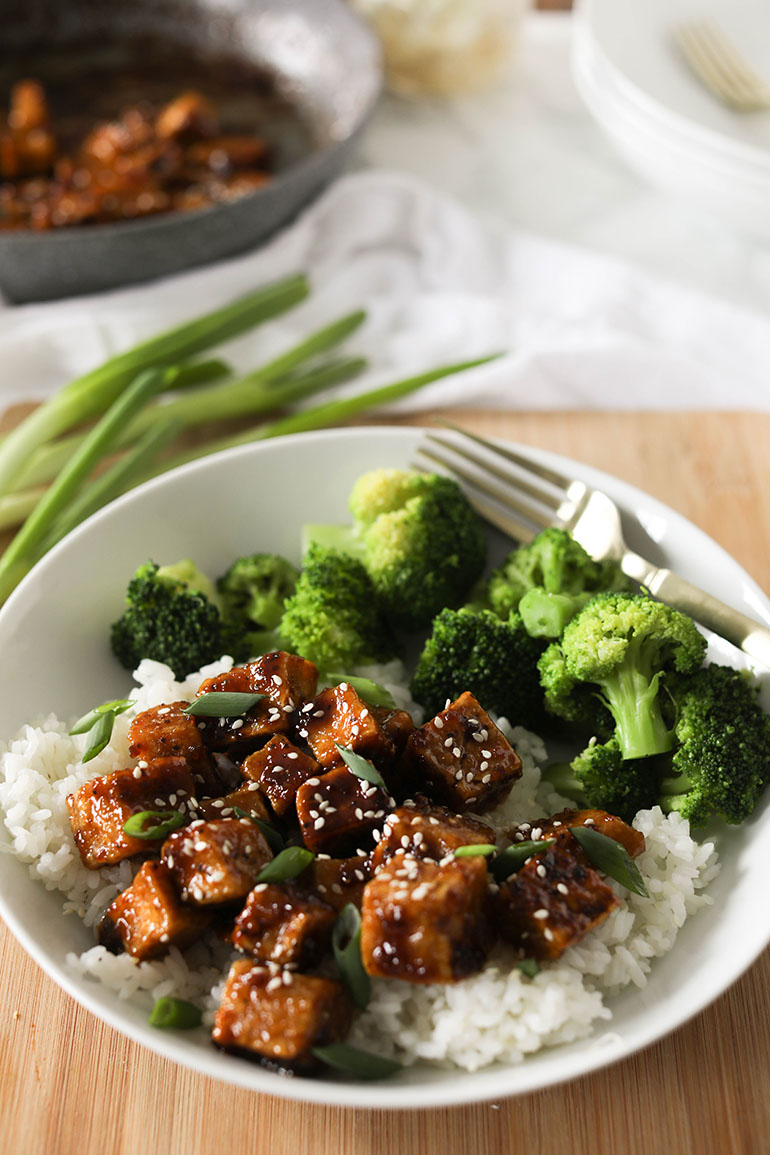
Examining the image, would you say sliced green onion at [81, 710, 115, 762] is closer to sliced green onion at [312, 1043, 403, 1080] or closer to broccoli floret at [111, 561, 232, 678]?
broccoli floret at [111, 561, 232, 678]

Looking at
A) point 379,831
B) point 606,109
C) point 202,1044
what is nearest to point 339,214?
point 606,109

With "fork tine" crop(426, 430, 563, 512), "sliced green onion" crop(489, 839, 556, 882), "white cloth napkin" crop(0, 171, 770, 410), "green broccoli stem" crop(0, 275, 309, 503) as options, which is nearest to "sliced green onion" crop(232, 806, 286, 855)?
"sliced green onion" crop(489, 839, 556, 882)

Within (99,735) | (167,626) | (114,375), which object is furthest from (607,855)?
(114,375)

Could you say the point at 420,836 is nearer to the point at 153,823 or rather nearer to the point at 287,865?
the point at 287,865

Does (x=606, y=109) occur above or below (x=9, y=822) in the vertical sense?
above

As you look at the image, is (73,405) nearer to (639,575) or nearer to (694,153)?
(639,575)
